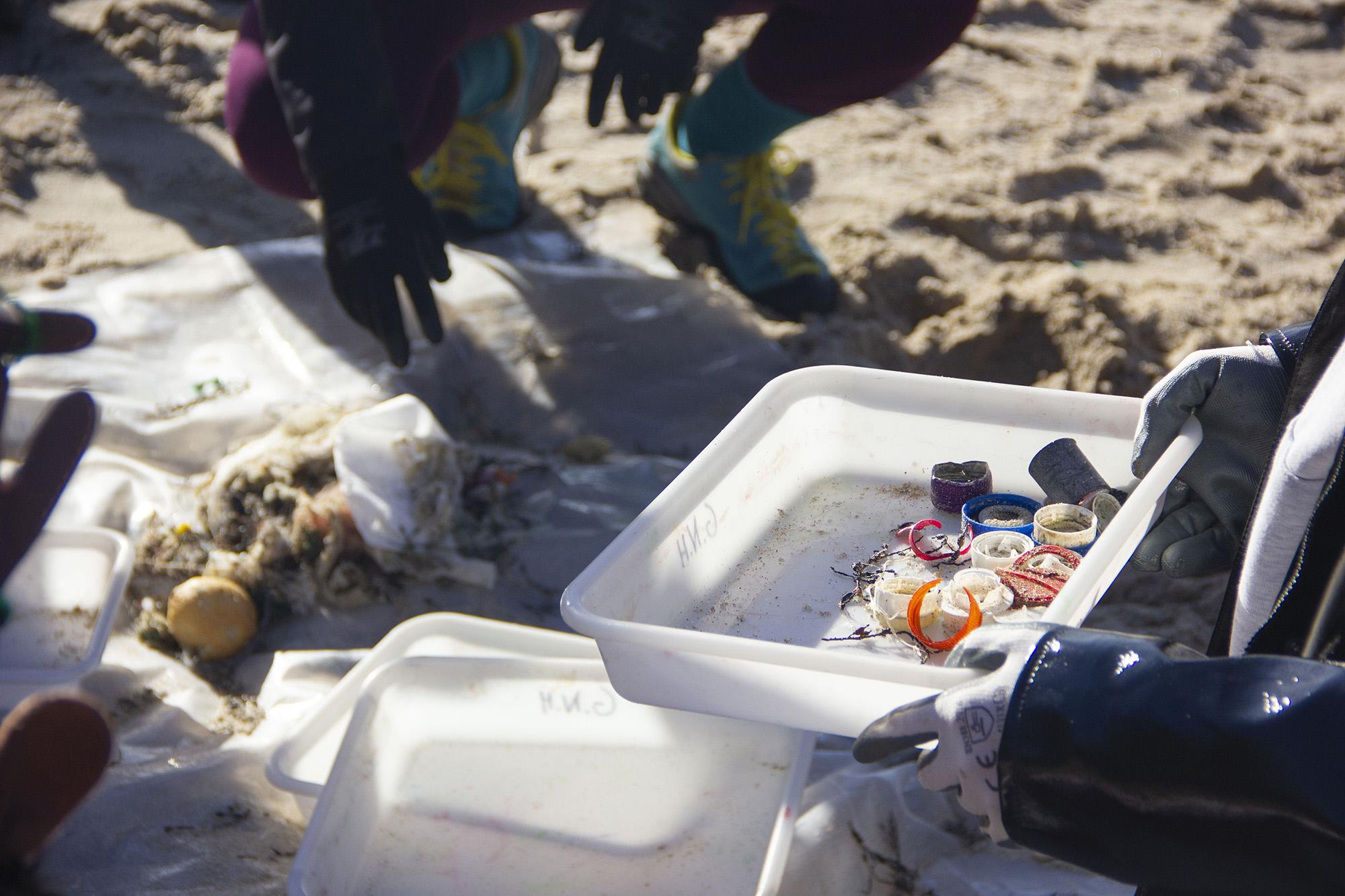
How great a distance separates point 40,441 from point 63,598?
0.88ft

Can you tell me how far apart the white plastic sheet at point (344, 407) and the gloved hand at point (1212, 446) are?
344 millimetres

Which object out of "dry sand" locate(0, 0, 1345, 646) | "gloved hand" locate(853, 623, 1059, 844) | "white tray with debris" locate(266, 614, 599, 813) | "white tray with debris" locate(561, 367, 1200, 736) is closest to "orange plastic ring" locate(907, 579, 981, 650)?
"white tray with debris" locate(561, 367, 1200, 736)

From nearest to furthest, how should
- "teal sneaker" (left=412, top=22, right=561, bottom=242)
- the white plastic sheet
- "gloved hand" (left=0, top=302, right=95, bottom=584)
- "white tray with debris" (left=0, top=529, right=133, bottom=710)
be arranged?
1. the white plastic sheet
2. "gloved hand" (left=0, top=302, right=95, bottom=584)
3. "white tray with debris" (left=0, top=529, right=133, bottom=710)
4. "teal sneaker" (left=412, top=22, right=561, bottom=242)

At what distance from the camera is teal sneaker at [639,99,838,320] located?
2.14 m

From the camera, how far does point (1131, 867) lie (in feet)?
2.22

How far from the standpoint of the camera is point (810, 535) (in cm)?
118

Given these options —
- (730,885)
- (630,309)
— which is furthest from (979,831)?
(630,309)

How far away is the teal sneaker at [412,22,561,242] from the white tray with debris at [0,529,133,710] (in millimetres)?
1026

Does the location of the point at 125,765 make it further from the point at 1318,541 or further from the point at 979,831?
the point at 1318,541

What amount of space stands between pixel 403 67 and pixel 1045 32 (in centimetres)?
224

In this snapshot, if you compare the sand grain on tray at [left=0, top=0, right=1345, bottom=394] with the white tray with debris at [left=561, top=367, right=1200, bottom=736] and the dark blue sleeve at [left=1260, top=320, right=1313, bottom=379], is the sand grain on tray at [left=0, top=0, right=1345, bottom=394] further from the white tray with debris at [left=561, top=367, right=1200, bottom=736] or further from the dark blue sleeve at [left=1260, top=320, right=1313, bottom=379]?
the dark blue sleeve at [left=1260, top=320, right=1313, bottom=379]

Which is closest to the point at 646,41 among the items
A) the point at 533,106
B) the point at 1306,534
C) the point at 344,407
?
the point at 533,106

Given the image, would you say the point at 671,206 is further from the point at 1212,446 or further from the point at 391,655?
the point at 1212,446

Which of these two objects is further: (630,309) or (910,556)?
(630,309)
